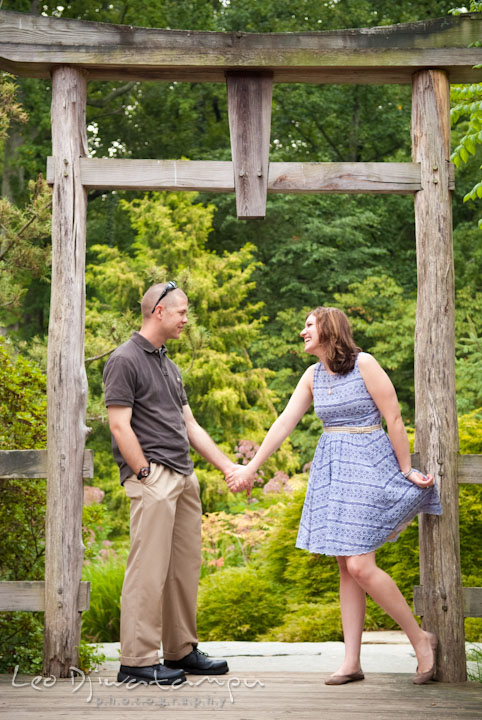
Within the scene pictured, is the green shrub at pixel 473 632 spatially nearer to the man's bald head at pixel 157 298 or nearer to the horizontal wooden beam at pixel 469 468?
the horizontal wooden beam at pixel 469 468

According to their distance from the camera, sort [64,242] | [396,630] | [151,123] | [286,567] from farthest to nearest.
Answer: [151,123]
[286,567]
[396,630]
[64,242]

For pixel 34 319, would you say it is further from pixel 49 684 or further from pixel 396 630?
pixel 49 684

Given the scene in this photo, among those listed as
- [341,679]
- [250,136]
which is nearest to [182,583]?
[341,679]

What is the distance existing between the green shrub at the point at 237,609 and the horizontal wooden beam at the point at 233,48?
12.0 feet

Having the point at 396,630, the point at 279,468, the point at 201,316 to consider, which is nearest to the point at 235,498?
the point at 279,468

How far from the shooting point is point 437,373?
434 cm

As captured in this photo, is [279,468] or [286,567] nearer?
[286,567]

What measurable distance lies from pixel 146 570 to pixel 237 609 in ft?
8.26

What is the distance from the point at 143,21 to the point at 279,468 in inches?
347

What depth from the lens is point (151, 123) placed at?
56.5ft

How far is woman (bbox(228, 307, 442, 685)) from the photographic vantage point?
3.91 metres

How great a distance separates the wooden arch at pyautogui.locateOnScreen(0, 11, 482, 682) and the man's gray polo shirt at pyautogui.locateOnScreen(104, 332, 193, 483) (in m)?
0.37

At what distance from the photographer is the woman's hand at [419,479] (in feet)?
13.4

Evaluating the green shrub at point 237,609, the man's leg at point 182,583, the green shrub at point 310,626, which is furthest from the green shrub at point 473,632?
the man's leg at point 182,583
